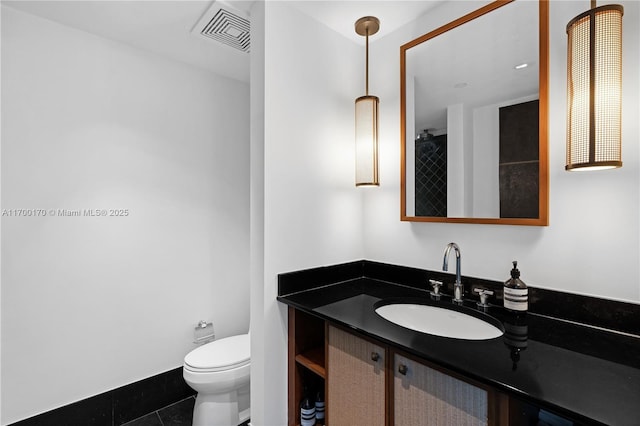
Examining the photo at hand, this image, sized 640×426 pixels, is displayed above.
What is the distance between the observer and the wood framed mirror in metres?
1.25

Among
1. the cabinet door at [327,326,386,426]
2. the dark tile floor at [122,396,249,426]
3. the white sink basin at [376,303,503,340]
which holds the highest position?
the white sink basin at [376,303,503,340]

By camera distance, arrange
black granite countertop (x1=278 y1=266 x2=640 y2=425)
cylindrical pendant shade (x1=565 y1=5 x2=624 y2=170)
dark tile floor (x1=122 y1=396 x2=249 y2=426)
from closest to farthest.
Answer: black granite countertop (x1=278 y1=266 x2=640 y2=425), cylindrical pendant shade (x1=565 y1=5 x2=624 y2=170), dark tile floor (x1=122 y1=396 x2=249 y2=426)

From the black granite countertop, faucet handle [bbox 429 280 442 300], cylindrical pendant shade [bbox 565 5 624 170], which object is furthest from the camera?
faucet handle [bbox 429 280 442 300]

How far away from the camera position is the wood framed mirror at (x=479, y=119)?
1.25 meters

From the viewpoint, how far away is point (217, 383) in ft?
5.63

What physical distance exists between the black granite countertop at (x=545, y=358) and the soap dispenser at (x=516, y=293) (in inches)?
1.7

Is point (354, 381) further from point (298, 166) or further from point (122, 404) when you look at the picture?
point (122, 404)

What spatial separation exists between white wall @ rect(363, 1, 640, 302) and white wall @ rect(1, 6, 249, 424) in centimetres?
158

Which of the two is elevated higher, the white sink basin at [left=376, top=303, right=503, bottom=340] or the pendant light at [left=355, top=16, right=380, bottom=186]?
the pendant light at [left=355, top=16, right=380, bottom=186]

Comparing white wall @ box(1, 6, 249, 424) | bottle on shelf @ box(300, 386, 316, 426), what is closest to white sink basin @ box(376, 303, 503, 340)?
bottle on shelf @ box(300, 386, 316, 426)

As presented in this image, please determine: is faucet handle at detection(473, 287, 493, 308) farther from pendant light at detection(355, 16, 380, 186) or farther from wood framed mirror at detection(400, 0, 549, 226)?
pendant light at detection(355, 16, 380, 186)

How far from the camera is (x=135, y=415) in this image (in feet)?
6.39

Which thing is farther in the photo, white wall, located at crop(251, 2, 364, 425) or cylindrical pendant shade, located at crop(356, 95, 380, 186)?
cylindrical pendant shade, located at crop(356, 95, 380, 186)

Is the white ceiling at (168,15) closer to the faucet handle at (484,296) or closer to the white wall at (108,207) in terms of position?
the white wall at (108,207)
